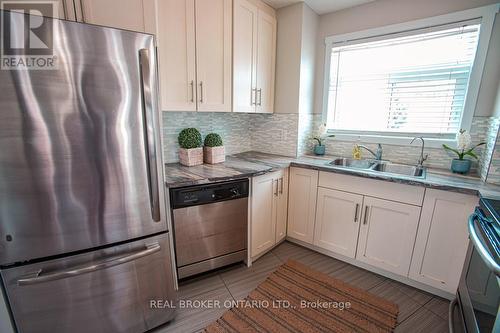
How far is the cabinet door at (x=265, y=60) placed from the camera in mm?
2314

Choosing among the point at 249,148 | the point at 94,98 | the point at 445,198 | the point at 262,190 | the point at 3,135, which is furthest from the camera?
the point at 249,148

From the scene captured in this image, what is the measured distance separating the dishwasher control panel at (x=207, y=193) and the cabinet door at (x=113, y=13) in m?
1.09

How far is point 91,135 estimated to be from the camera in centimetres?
110

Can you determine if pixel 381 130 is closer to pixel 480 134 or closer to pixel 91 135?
pixel 480 134

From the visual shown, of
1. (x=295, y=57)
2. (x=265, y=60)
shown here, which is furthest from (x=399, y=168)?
(x=265, y=60)

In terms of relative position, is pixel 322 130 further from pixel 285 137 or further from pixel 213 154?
pixel 213 154

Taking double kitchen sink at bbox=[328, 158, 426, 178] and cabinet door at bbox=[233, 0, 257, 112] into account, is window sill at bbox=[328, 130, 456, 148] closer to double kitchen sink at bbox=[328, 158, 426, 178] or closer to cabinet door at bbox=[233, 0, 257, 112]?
double kitchen sink at bbox=[328, 158, 426, 178]

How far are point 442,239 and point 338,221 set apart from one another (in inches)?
29.6

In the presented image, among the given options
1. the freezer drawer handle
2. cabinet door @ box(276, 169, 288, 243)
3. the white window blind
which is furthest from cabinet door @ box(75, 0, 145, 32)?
the white window blind

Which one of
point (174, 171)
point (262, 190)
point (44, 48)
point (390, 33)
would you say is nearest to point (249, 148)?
point (262, 190)

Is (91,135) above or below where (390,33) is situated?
below

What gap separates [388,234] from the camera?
6.29 ft

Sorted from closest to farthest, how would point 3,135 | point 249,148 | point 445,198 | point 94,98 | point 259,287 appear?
1. point 3,135
2. point 94,98
3. point 445,198
4. point 259,287
5. point 249,148

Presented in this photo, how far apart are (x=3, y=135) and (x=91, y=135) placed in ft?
0.99
